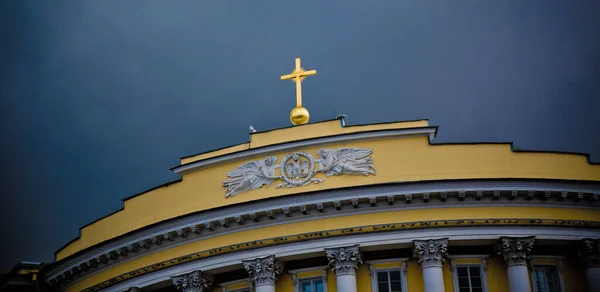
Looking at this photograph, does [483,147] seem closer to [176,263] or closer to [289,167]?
[289,167]

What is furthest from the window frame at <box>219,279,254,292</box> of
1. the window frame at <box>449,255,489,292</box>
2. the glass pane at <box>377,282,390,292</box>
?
the window frame at <box>449,255,489,292</box>

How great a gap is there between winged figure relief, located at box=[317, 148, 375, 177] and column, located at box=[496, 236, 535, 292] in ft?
16.5

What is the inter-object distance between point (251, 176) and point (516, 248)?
9.37 m

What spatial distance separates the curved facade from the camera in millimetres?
32500

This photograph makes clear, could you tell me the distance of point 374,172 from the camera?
111 ft

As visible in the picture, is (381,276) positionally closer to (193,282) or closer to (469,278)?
(469,278)

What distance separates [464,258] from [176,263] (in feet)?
32.4

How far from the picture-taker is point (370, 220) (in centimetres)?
3294

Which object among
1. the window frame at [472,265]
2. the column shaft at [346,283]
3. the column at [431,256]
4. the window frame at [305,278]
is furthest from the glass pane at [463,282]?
the window frame at [305,278]

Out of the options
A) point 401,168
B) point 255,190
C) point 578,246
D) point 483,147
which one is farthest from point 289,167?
point 578,246

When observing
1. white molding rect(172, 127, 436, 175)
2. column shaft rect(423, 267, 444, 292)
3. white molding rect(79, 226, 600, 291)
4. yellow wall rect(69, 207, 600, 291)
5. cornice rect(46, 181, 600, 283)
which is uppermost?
white molding rect(172, 127, 436, 175)

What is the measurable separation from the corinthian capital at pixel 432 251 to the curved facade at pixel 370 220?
0.03m

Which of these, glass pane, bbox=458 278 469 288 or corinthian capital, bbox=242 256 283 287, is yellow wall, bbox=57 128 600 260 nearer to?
corinthian capital, bbox=242 256 283 287

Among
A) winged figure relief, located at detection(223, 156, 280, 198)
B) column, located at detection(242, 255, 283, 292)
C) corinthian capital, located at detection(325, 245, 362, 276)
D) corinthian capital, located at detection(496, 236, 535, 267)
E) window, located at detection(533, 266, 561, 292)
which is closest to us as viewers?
corinthian capital, located at detection(496, 236, 535, 267)
